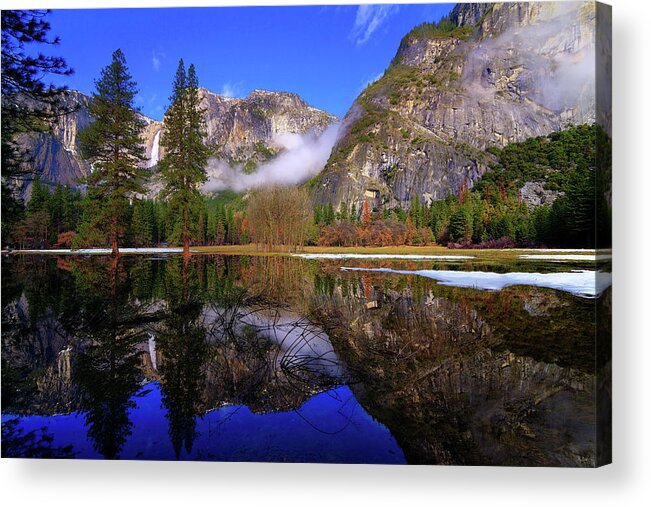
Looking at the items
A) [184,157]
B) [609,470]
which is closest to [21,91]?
[184,157]

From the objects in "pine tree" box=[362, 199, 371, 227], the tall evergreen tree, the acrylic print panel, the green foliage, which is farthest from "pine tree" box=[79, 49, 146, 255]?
the green foliage

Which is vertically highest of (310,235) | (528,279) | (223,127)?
(223,127)

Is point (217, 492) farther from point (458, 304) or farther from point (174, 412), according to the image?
point (458, 304)

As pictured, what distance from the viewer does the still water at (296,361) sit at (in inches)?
135

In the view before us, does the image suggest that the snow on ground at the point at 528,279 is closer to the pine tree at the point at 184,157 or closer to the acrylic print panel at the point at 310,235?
the acrylic print panel at the point at 310,235

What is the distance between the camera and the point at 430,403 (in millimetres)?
3473

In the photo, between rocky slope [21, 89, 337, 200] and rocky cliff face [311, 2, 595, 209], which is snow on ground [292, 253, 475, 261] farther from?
rocky slope [21, 89, 337, 200]

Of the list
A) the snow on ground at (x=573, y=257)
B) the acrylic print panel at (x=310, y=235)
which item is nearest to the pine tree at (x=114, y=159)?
the acrylic print panel at (x=310, y=235)

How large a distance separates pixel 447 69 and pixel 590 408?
324 cm

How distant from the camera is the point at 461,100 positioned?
12.6ft

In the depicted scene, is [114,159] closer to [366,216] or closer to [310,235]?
[310,235]

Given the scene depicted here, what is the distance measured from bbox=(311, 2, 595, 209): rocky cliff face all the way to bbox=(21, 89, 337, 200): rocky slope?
0.50 metres

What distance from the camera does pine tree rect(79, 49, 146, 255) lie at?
161 inches

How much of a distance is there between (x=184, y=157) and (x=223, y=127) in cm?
51
